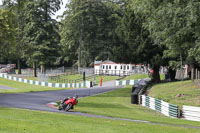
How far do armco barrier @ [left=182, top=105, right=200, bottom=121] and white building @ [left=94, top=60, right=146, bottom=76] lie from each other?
Answer: 150ft

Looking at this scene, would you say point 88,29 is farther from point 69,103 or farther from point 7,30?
point 69,103

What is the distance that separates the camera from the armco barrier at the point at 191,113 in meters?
19.7

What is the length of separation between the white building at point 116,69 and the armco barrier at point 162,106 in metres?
39.2

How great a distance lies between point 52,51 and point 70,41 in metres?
9.87

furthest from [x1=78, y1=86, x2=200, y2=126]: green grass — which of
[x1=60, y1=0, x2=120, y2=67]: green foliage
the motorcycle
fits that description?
[x1=60, y1=0, x2=120, y2=67]: green foliage

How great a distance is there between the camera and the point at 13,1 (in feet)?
101

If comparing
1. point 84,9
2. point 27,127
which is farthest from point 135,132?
point 84,9

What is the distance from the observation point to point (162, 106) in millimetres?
23109

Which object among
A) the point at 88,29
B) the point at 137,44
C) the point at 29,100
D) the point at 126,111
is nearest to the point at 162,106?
the point at 126,111

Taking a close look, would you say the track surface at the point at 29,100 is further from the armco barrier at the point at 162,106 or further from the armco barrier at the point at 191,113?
the armco barrier at the point at 191,113

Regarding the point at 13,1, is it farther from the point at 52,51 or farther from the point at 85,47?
the point at 85,47

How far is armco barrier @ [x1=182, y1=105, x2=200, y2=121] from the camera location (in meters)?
19.7

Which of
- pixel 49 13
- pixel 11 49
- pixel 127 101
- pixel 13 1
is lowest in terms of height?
pixel 127 101

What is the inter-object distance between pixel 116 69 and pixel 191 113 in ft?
166
